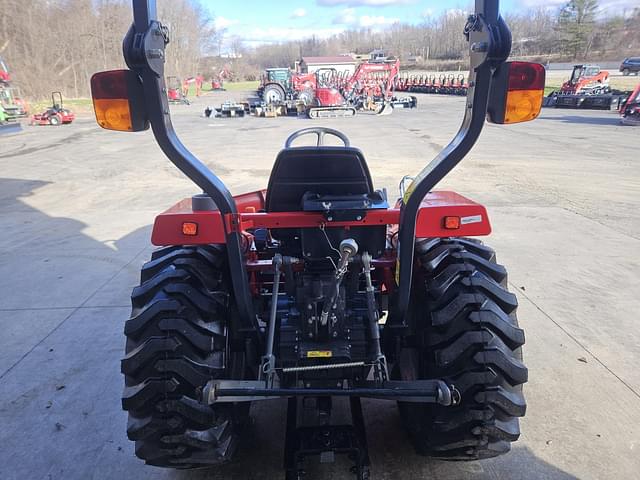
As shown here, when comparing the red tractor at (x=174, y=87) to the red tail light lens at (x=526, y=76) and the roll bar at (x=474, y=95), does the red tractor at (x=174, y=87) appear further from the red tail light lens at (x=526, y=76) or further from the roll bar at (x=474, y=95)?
the red tail light lens at (x=526, y=76)

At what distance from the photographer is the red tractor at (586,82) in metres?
22.0

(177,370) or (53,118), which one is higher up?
(177,370)

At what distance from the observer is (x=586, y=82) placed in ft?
72.2

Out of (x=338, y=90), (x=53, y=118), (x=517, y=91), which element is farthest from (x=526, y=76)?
(x=338, y=90)

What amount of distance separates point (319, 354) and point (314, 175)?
2.62ft

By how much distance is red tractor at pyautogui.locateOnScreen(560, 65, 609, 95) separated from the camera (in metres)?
22.0

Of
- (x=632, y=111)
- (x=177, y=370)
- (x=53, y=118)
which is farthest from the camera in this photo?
(x=53, y=118)

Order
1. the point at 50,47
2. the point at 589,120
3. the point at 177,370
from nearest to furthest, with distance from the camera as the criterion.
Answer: the point at 177,370 < the point at 589,120 < the point at 50,47

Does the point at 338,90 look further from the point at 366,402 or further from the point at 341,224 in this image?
the point at 341,224

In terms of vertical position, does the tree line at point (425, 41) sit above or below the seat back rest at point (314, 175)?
above

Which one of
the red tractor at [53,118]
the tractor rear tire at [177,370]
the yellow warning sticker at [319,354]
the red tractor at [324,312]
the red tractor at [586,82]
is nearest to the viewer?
the red tractor at [324,312]

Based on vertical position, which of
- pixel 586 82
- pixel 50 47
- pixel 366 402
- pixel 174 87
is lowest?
pixel 366 402

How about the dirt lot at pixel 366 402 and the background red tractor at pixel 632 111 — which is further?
the background red tractor at pixel 632 111

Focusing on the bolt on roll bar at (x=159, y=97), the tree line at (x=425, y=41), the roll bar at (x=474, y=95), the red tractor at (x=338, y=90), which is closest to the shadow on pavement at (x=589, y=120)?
the red tractor at (x=338, y=90)
